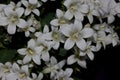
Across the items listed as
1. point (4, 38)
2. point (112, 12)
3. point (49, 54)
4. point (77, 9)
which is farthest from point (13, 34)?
point (112, 12)

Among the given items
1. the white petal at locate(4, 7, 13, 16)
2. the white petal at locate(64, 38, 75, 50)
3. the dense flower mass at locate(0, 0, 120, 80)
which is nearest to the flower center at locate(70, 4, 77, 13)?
the dense flower mass at locate(0, 0, 120, 80)

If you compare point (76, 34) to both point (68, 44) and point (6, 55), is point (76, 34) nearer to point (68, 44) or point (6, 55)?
point (68, 44)

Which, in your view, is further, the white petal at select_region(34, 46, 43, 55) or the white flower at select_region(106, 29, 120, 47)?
the white flower at select_region(106, 29, 120, 47)

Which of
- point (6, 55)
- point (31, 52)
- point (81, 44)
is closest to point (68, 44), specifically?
point (81, 44)

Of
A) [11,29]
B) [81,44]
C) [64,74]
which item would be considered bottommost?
[64,74]

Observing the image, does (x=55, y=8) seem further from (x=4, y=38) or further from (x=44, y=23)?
(x=4, y=38)

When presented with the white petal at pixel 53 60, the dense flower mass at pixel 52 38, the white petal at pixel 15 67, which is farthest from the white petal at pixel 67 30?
the white petal at pixel 15 67

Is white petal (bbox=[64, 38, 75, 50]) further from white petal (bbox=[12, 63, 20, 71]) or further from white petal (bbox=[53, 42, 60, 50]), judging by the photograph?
white petal (bbox=[12, 63, 20, 71])
